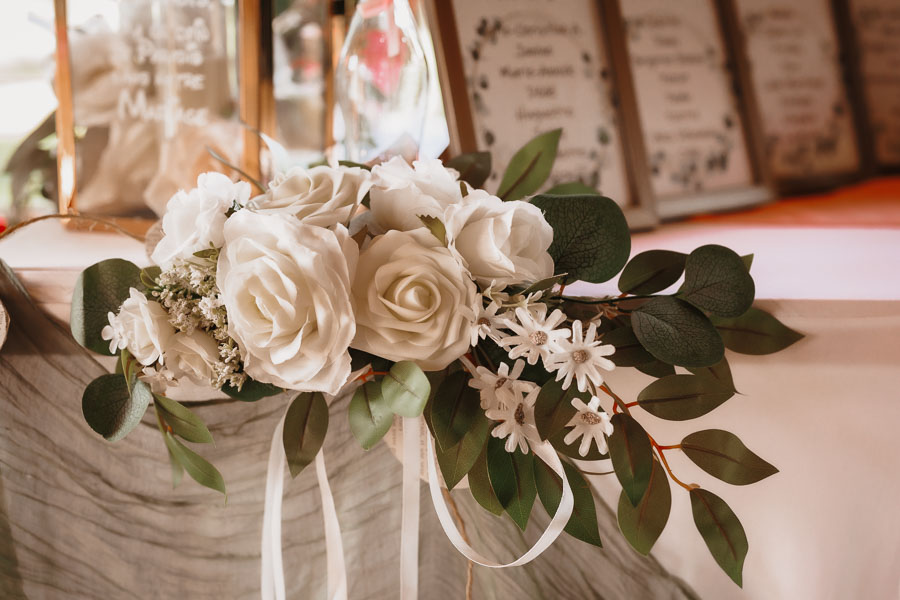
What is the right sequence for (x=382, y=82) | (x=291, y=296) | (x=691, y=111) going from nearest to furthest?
(x=291, y=296) → (x=382, y=82) → (x=691, y=111)

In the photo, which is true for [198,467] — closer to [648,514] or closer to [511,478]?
[511,478]

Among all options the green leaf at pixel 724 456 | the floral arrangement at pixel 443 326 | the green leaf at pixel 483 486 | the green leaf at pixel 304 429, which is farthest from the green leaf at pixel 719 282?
the green leaf at pixel 304 429

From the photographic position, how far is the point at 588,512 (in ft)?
1.82

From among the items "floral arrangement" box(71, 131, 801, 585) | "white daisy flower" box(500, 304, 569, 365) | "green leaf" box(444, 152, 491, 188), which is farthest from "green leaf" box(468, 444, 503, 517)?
"green leaf" box(444, 152, 491, 188)

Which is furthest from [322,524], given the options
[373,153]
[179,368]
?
[373,153]

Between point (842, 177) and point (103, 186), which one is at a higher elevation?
point (103, 186)

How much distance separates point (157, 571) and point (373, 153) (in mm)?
512

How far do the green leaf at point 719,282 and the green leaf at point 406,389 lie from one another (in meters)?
0.22

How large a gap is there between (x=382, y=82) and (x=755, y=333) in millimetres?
501

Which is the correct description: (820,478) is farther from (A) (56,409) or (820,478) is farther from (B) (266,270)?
(A) (56,409)

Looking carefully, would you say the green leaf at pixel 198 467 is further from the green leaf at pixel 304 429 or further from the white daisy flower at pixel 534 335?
the white daisy flower at pixel 534 335

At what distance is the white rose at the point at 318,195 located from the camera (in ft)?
1.67

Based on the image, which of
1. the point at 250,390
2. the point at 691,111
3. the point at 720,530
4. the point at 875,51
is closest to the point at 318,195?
the point at 250,390

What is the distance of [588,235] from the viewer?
21.2 inches
